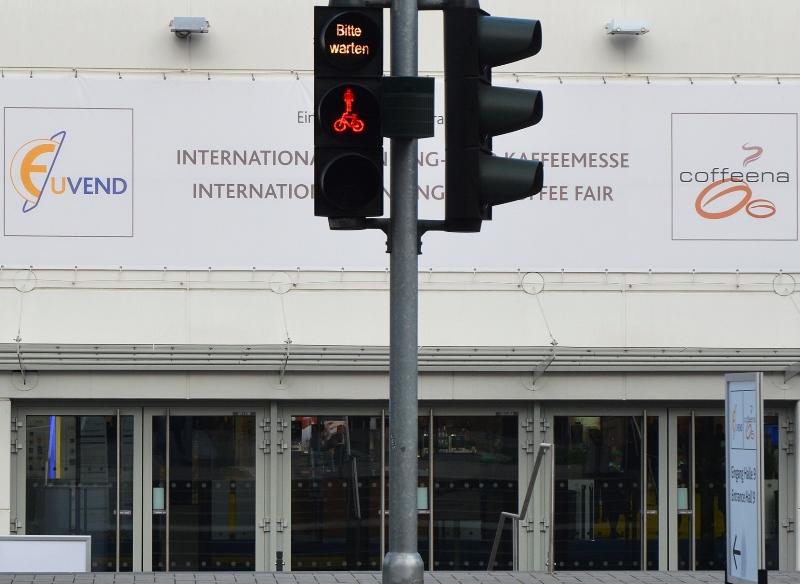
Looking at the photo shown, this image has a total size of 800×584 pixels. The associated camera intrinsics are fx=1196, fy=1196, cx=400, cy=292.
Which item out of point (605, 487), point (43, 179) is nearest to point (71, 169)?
point (43, 179)

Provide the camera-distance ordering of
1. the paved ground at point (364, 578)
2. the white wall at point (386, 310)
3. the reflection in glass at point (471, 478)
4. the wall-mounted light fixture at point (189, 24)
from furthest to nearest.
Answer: the reflection in glass at point (471, 478) < the white wall at point (386, 310) < the wall-mounted light fixture at point (189, 24) < the paved ground at point (364, 578)

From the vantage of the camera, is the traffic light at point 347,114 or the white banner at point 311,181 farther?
the white banner at point 311,181

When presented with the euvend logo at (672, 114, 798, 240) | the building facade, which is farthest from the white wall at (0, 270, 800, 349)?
the euvend logo at (672, 114, 798, 240)

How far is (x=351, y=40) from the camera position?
5.29 m

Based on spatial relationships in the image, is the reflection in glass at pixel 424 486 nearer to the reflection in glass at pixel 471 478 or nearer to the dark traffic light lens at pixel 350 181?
the reflection in glass at pixel 471 478

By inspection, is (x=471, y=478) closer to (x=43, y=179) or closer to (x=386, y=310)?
(x=386, y=310)

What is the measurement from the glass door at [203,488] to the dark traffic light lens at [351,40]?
10219 millimetres

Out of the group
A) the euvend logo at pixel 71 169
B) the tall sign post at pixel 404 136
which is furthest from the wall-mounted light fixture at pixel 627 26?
the tall sign post at pixel 404 136

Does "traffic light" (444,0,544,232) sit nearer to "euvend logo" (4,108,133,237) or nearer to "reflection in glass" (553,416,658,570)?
"euvend logo" (4,108,133,237)

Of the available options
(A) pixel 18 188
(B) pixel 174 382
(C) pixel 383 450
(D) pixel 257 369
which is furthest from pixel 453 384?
(A) pixel 18 188

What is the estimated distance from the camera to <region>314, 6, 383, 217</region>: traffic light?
5.27 meters

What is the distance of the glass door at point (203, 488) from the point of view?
15055 millimetres

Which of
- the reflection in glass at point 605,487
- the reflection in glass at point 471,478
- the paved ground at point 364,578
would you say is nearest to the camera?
the paved ground at point 364,578

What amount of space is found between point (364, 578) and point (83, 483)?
599 centimetres
